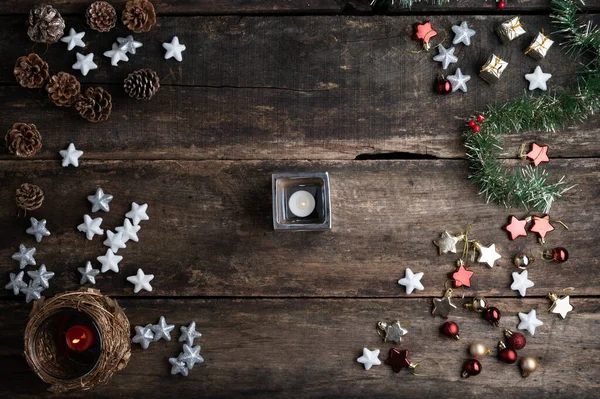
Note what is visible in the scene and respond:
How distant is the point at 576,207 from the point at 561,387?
17.0 inches

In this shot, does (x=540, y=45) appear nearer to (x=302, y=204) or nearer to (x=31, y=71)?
(x=302, y=204)

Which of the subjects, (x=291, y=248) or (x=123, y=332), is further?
(x=291, y=248)

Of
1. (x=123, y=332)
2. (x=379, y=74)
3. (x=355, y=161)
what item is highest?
(x=379, y=74)

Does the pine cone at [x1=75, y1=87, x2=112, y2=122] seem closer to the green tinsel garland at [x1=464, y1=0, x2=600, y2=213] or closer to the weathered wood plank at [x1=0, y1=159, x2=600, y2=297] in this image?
the weathered wood plank at [x1=0, y1=159, x2=600, y2=297]

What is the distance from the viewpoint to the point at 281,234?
1.44 meters

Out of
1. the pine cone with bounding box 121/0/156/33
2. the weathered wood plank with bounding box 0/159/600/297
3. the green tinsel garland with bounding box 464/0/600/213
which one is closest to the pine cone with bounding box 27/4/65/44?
the pine cone with bounding box 121/0/156/33

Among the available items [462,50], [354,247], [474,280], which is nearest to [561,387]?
[474,280]

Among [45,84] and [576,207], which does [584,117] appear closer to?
[576,207]

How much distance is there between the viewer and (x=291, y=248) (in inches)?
57.0

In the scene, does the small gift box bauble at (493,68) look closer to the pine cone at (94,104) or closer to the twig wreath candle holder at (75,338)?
the pine cone at (94,104)

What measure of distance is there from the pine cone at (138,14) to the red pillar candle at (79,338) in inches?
27.6

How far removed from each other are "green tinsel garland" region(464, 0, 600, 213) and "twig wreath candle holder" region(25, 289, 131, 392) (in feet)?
2.91

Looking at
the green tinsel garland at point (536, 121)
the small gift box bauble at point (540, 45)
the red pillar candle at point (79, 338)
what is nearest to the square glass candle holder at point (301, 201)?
the green tinsel garland at point (536, 121)

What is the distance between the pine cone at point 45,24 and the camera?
4.62ft
